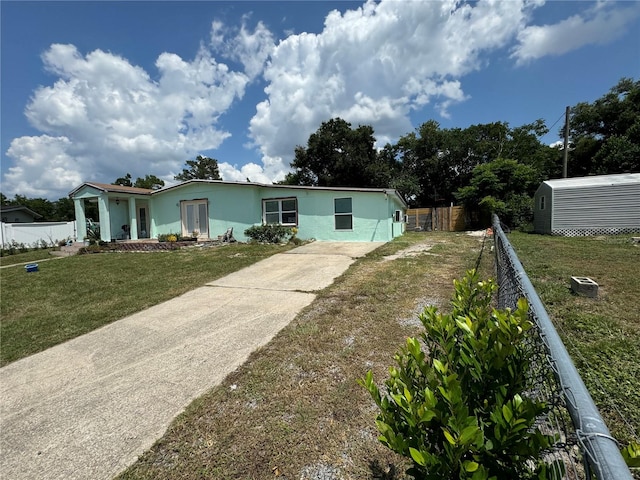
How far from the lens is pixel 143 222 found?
18906 mm

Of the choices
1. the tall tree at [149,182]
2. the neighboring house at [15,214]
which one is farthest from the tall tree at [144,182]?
the neighboring house at [15,214]

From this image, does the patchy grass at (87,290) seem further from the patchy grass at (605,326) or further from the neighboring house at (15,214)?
the neighboring house at (15,214)

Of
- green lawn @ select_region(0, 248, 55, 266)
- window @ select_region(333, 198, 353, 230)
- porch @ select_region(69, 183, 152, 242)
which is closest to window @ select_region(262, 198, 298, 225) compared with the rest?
window @ select_region(333, 198, 353, 230)

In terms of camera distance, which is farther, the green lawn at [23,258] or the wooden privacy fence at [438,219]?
the wooden privacy fence at [438,219]

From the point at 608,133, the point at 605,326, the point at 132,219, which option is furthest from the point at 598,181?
the point at 132,219

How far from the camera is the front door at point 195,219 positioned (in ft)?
50.3

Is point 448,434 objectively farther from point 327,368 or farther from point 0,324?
point 0,324

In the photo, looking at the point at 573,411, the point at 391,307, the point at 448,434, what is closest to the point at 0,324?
the point at 391,307

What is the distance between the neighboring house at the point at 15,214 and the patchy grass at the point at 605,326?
120 ft

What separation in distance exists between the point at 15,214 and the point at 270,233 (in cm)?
2890

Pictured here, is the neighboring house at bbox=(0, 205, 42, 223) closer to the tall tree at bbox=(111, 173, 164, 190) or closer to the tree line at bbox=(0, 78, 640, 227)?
the tall tree at bbox=(111, 173, 164, 190)

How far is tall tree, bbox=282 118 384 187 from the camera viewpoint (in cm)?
2833

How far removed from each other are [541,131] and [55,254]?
38.6 m

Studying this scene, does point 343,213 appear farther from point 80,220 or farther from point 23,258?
point 23,258
